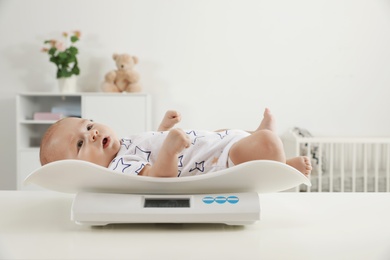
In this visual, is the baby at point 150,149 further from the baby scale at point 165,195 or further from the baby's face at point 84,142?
the baby scale at point 165,195

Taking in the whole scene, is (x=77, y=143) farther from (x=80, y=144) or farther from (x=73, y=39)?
(x=73, y=39)

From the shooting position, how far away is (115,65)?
371 centimetres

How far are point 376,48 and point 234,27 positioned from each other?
105 cm

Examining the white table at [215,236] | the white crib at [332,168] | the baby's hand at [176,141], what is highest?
the baby's hand at [176,141]

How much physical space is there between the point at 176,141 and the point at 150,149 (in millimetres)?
272

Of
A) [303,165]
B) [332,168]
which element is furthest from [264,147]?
[332,168]

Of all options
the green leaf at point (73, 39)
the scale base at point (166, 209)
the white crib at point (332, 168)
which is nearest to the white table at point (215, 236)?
the scale base at point (166, 209)

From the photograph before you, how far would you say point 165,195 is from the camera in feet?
3.00

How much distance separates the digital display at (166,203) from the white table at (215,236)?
4 centimetres

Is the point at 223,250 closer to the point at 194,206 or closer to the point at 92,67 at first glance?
the point at 194,206

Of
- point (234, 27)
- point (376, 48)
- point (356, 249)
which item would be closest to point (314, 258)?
point (356, 249)

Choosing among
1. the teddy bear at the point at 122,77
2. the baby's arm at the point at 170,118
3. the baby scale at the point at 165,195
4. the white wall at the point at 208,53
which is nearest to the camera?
the baby scale at the point at 165,195

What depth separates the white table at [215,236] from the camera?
72 centimetres

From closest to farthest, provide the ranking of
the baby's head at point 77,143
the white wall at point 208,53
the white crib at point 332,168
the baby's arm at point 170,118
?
the baby's head at point 77,143, the baby's arm at point 170,118, the white crib at point 332,168, the white wall at point 208,53
